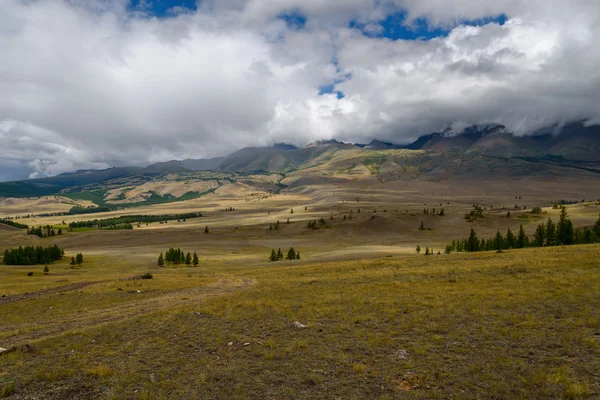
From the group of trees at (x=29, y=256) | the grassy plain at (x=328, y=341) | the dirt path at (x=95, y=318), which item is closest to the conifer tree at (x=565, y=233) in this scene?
the grassy plain at (x=328, y=341)

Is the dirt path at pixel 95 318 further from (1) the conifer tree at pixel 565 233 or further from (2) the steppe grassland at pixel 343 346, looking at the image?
(1) the conifer tree at pixel 565 233

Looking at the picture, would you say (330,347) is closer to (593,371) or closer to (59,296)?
(593,371)

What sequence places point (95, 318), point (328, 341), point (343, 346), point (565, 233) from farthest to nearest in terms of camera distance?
point (565, 233) → point (95, 318) → point (328, 341) → point (343, 346)

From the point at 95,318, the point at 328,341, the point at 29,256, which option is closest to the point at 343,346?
the point at 328,341

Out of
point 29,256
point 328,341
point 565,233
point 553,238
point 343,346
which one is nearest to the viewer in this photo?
point 343,346

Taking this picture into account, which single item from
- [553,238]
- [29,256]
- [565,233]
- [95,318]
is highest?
[95,318]

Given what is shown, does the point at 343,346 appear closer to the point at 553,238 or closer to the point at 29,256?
the point at 553,238

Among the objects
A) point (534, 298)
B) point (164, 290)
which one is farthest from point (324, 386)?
point (164, 290)

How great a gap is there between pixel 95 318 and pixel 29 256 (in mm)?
116709

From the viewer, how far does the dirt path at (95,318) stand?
2277cm

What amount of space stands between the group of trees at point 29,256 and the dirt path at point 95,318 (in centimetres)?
10489

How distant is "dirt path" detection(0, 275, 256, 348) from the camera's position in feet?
74.7

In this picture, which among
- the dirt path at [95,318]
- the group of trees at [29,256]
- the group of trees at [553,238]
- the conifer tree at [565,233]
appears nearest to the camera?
the dirt path at [95,318]

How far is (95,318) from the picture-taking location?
27.2m
